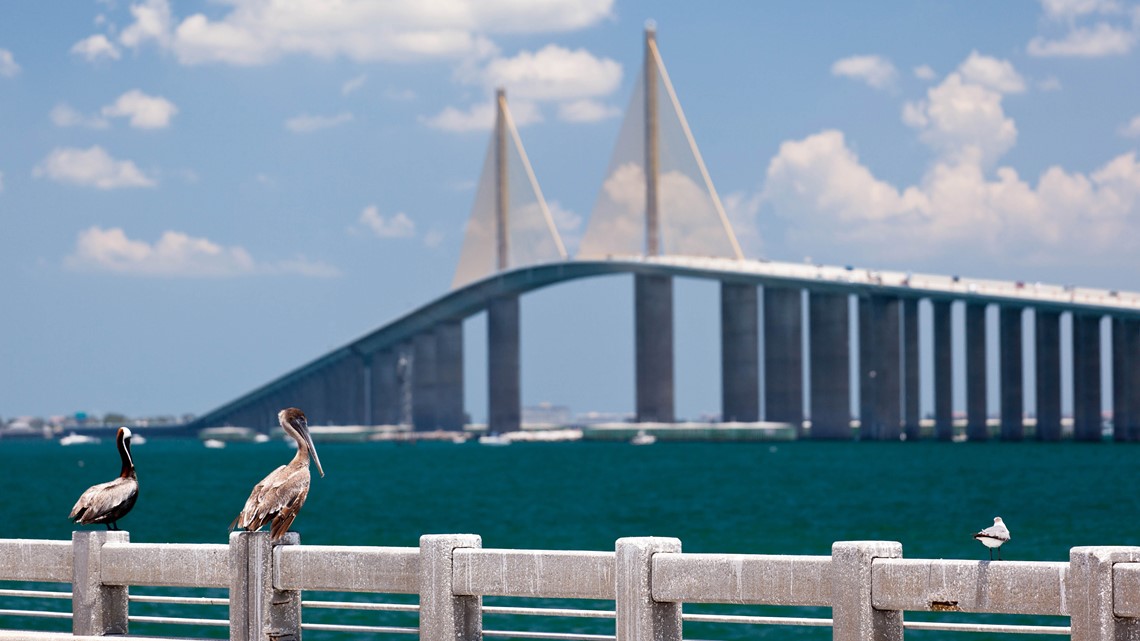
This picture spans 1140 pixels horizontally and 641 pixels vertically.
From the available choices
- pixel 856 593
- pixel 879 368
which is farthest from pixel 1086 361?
pixel 856 593

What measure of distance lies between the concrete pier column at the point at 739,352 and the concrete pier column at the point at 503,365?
2412 centimetres

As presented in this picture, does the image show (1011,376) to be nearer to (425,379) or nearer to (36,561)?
(425,379)

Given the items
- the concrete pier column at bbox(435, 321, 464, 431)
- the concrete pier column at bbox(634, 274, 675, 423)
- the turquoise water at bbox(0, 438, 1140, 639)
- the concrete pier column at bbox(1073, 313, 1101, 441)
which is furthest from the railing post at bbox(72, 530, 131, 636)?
the concrete pier column at bbox(435, 321, 464, 431)

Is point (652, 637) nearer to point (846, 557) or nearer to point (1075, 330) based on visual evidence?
point (846, 557)

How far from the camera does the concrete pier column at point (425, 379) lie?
620 ft

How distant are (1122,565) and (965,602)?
979 mm

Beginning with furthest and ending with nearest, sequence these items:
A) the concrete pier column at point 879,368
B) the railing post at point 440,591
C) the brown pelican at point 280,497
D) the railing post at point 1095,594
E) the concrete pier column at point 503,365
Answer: the concrete pier column at point 503,365 < the concrete pier column at point 879,368 < the brown pelican at point 280,497 < the railing post at point 440,591 < the railing post at point 1095,594

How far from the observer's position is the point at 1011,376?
145 meters

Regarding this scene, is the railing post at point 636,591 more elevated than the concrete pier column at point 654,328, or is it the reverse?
the concrete pier column at point 654,328

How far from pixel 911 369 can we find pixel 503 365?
149 feet

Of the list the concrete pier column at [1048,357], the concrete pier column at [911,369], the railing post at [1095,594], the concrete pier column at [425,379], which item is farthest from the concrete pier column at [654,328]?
the railing post at [1095,594]

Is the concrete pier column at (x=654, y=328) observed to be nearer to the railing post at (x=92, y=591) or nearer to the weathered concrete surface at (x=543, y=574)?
the railing post at (x=92, y=591)

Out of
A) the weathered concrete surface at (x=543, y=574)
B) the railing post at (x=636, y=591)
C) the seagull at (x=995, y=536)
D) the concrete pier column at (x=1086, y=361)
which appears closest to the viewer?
the railing post at (x=636, y=591)

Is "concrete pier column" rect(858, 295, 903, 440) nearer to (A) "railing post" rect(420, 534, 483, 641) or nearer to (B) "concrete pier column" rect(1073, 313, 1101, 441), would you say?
(B) "concrete pier column" rect(1073, 313, 1101, 441)
